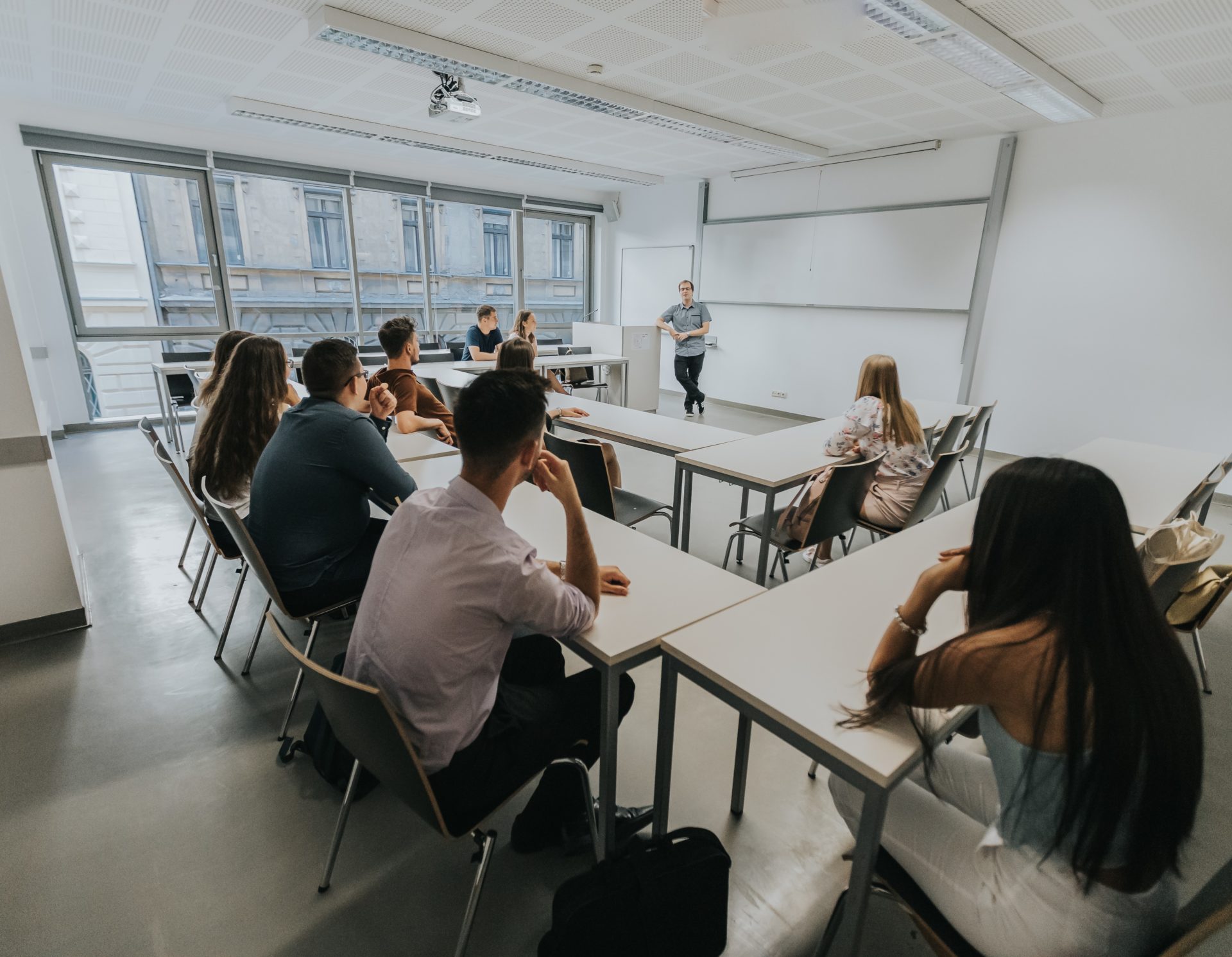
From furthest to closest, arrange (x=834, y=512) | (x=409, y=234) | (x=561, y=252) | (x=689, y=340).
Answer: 1. (x=561, y=252)
2. (x=409, y=234)
3. (x=689, y=340)
4. (x=834, y=512)

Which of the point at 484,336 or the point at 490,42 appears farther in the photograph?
the point at 484,336

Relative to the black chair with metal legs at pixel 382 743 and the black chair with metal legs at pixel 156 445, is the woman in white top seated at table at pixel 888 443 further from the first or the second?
the black chair with metal legs at pixel 156 445

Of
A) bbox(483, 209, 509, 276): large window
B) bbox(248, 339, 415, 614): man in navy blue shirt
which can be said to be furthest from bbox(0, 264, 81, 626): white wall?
bbox(483, 209, 509, 276): large window

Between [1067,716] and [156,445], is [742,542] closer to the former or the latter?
[1067,716]

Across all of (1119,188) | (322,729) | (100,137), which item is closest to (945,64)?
(1119,188)

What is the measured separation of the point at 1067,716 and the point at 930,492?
7.13 ft

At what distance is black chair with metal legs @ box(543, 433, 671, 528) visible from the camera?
271cm

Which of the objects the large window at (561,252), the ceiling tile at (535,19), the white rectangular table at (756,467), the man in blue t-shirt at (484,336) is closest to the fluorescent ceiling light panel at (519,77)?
the ceiling tile at (535,19)

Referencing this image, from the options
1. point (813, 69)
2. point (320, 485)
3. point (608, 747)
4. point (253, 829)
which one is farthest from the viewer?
point (813, 69)

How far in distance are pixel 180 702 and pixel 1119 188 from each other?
22.9 feet

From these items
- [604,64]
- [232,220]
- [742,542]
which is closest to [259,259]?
[232,220]

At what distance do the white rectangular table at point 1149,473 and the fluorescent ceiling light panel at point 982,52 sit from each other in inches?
90.9

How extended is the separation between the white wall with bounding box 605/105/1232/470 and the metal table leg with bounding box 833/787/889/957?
5.57 m

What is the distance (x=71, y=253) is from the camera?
5883 mm
